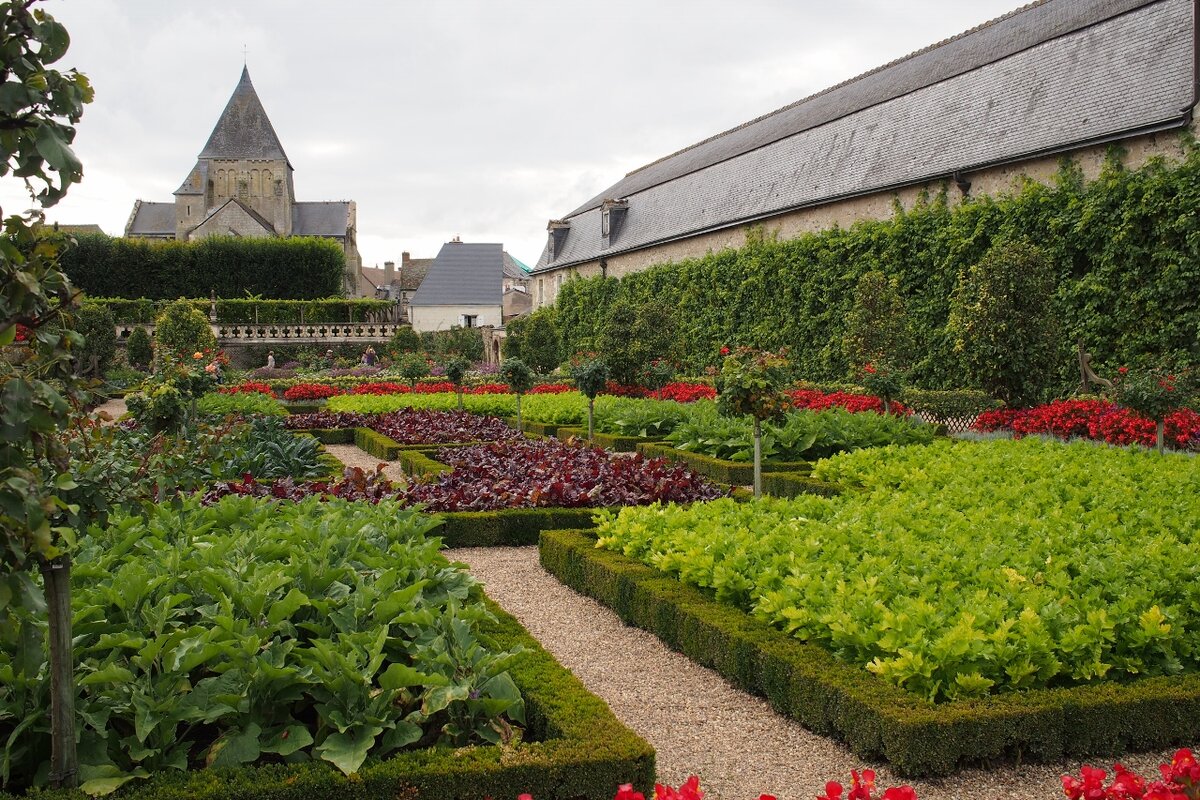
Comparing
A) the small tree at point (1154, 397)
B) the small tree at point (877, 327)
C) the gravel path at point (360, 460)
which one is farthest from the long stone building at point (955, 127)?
the gravel path at point (360, 460)

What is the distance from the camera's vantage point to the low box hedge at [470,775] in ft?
10.2

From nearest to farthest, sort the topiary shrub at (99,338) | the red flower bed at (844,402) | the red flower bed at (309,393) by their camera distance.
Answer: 1. the red flower bed at (844,402)
2. the red flower bed at (309,393)
3. the topiary shrub at (99,338)

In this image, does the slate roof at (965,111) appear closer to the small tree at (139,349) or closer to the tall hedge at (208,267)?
the small tree at (139,349)

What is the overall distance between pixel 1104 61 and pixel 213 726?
690 inches

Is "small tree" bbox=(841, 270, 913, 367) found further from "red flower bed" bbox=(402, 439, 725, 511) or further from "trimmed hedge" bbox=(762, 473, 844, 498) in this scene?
"red flower bed" bbox=(402, 439, 725, 511)

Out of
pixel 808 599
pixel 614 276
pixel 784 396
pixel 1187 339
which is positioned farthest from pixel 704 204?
pixel 808 599

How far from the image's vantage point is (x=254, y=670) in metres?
3.51

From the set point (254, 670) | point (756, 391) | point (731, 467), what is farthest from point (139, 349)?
point (254, 670)

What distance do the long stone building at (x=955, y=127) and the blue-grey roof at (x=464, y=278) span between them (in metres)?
22.9

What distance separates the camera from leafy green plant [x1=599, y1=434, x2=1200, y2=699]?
4246mm

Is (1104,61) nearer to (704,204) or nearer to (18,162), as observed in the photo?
(704,204)

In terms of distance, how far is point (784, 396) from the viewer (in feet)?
30.6

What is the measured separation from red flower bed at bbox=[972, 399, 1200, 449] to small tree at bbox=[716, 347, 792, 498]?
461 cm

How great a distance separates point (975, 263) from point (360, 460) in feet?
36.9
